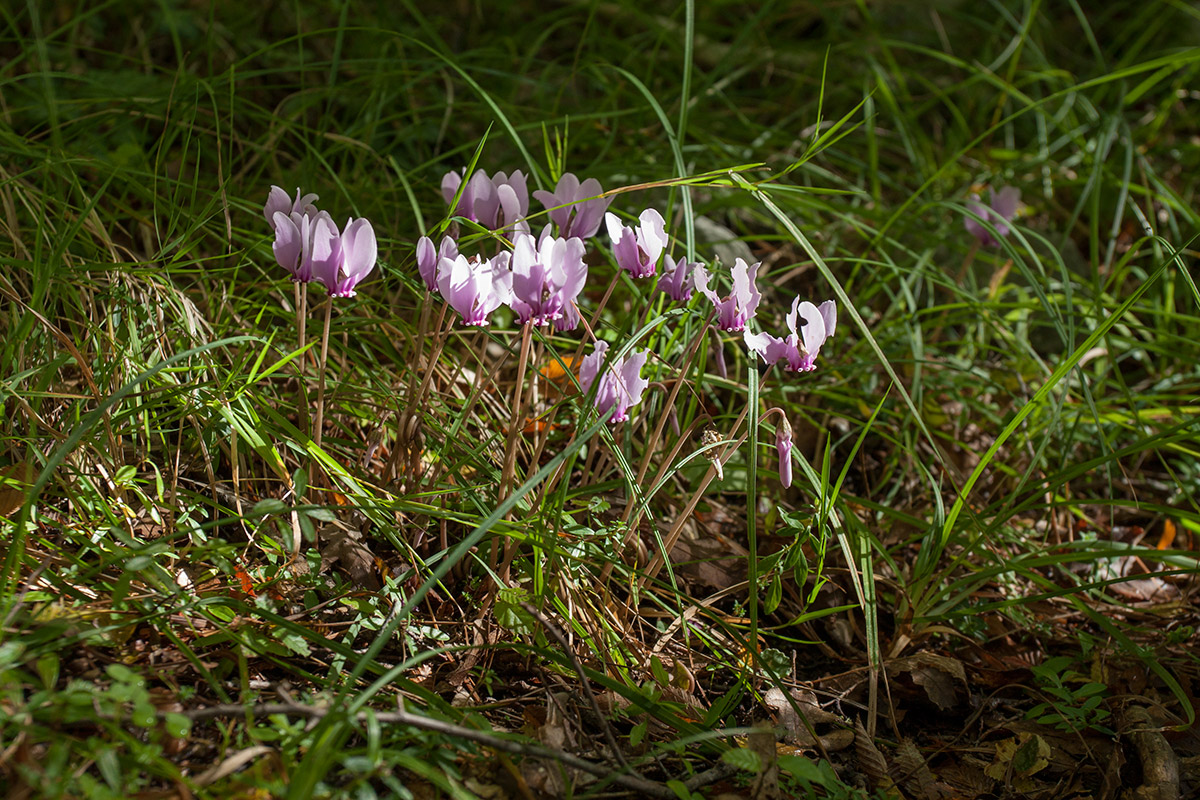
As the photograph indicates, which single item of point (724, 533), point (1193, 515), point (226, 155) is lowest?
point (724, 533)

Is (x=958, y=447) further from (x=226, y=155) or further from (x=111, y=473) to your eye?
(x=226, y=155)

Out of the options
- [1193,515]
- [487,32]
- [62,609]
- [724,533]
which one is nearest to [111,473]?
[62,609]

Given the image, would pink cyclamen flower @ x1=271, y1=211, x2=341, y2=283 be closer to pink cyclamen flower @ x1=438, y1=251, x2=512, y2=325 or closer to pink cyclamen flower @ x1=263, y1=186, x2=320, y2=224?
pink cyclamen flower @ x1=263, y1=186, x2=320, y2=224

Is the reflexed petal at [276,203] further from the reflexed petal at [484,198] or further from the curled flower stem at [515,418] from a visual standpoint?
the curled flower stem at [515,418]

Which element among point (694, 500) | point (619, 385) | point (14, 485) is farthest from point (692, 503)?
point (14, 485)

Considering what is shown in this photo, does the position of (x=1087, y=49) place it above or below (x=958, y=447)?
above

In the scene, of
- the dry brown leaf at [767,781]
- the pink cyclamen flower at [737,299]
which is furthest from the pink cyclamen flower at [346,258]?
the dry brown leaf at [767,781]

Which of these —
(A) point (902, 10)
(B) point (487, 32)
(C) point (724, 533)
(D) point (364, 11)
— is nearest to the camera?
(C) point (724, 533)
